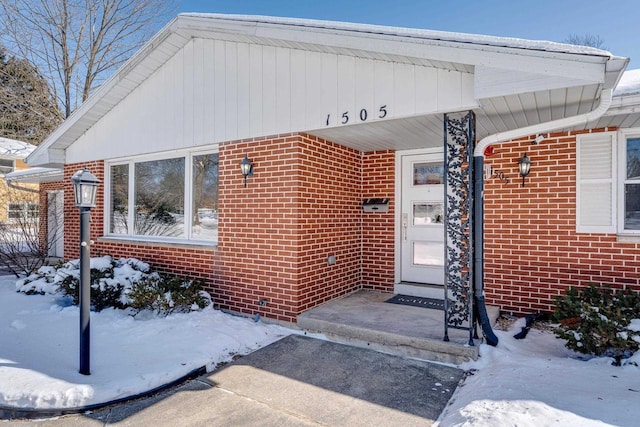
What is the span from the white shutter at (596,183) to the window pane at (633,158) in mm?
195

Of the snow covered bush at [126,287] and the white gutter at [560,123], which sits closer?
the white gutter at [560,123]

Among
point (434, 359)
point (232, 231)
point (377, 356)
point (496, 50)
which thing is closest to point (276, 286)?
point (232, 231)

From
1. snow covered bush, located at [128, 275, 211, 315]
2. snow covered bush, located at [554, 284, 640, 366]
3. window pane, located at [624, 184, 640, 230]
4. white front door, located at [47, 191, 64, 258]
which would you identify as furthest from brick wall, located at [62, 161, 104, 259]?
window pane, located at [624, 184, 640, 230]

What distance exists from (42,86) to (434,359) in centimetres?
2003

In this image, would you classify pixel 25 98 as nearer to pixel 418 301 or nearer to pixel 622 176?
pixel 418 301

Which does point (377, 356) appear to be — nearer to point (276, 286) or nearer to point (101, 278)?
point (276, 286)

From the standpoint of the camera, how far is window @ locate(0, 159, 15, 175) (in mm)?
17234

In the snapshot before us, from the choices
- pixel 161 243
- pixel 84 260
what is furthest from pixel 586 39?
pixel 84 260

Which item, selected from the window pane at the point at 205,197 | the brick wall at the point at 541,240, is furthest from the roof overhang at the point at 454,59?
the window pane at the point at 205,197

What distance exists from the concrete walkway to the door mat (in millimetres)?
1567

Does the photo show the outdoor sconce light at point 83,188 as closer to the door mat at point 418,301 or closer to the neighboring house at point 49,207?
the door mat at point 418,301

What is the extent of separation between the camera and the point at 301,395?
3332mm

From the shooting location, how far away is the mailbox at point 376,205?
6.35 m

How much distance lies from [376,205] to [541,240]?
247cm
